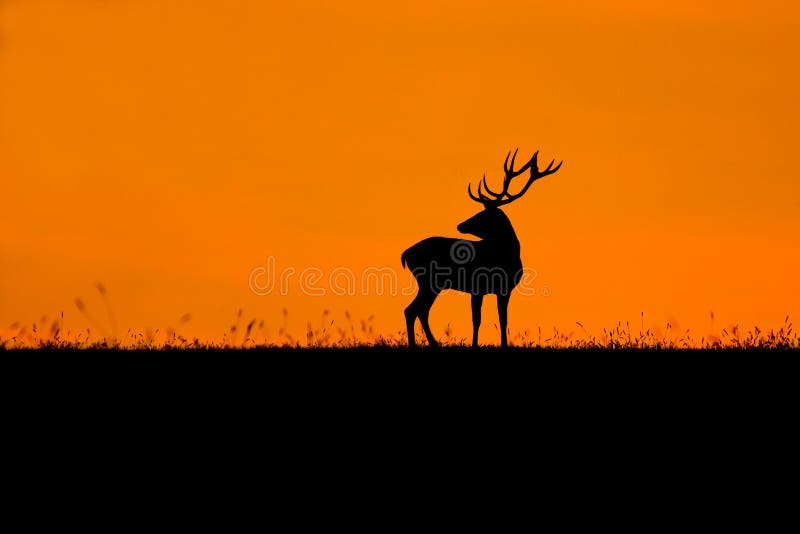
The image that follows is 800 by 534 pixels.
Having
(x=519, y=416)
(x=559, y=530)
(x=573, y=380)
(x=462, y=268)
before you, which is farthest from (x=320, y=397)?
(x=462, y=268)

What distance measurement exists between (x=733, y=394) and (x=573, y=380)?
60.3 inches

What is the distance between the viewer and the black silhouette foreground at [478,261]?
17.5 metres

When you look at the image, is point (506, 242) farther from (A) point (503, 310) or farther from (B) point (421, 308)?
(B) point (421, 308)

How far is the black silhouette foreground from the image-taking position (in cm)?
1750

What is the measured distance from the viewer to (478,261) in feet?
58.7

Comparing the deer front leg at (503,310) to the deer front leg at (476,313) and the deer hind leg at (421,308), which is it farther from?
the deer hind leg at (421,308)

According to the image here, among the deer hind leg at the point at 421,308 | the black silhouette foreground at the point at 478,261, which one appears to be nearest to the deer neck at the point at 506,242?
the black silhouette foreground at the point at 478,261

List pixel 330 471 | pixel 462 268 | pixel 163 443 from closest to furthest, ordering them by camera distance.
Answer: pixel 330 471 → pixel 163 443 → pixel 462 268

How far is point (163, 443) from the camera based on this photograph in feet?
33.5

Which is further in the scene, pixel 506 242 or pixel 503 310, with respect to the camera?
pixel 506 242

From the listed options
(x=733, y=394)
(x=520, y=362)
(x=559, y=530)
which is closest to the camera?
(x=559, y=530)

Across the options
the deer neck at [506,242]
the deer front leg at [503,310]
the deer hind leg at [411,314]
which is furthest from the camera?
the deer hind leg at [411,314]

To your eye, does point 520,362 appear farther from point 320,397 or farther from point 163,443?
point 163,443

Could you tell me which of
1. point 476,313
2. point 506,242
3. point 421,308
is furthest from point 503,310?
point 421,308
